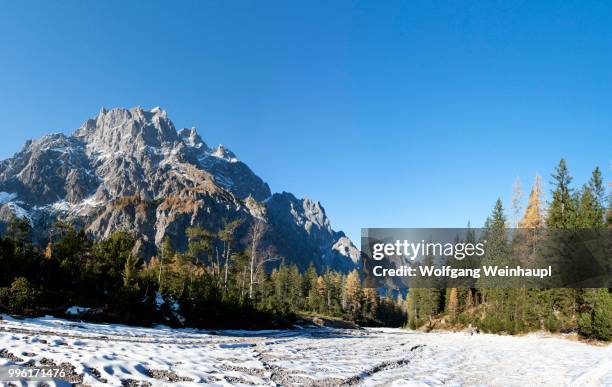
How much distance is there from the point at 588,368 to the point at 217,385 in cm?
1605

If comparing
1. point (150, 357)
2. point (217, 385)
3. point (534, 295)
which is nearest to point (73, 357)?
point (150, 357)

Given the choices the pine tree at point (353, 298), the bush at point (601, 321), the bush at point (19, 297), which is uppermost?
the bush at point (19, 297)

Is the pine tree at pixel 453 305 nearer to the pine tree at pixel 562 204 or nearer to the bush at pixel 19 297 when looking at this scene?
the pine tree at pixel 562 204

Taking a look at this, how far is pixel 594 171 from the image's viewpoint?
4788 centimetres

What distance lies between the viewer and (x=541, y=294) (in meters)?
42.9

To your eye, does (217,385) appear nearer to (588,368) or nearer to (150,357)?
(150,357)

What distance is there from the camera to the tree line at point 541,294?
35.0m

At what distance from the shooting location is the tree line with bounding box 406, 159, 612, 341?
115 feet

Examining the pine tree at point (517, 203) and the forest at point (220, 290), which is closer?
the forest at point (220, 290)

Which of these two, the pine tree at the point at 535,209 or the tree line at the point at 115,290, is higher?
the pine tree at the point at 535,209

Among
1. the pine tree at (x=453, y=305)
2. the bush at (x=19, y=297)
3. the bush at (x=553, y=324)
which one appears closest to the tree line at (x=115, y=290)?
the bush at (x=19, y=297)

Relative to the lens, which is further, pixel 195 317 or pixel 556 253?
pixel 556 253

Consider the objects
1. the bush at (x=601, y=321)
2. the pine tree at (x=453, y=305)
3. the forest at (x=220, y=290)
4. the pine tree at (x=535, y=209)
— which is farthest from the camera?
the pine tree at (x=453, y=305)

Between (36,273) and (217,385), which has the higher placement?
(36,273)
